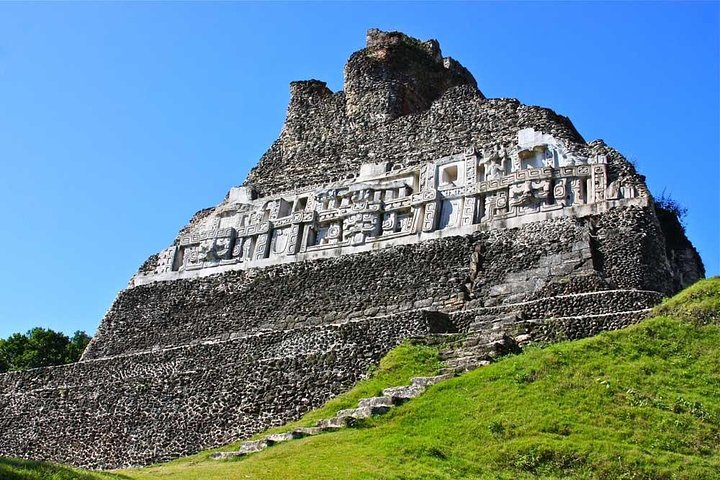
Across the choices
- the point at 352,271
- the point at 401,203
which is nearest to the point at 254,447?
the point at 352,271

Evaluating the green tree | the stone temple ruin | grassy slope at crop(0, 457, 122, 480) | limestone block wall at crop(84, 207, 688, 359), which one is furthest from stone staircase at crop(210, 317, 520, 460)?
the green tree

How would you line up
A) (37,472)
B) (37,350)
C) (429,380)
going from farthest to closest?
(37,350) < (429,380) < (37,472)

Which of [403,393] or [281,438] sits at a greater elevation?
[403,393]

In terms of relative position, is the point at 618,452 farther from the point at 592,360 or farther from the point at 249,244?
the point at 249,244

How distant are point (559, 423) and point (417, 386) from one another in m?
3.18

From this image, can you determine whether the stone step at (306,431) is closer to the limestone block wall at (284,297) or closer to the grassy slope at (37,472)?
the grassy slope at (37,472)

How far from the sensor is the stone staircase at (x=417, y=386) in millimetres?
14164

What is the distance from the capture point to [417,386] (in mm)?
14836

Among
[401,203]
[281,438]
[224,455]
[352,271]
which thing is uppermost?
[401,203]

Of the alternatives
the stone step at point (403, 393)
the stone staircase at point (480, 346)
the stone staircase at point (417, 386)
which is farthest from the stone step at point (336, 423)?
the stone staircase at point (480, 346)

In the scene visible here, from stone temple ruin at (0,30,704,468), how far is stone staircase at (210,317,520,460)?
803 millimetres

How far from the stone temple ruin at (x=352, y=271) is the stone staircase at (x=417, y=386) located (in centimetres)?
80

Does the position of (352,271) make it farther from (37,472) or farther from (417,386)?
(37,472)

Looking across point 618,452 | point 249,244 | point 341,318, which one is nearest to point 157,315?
point 249,244
